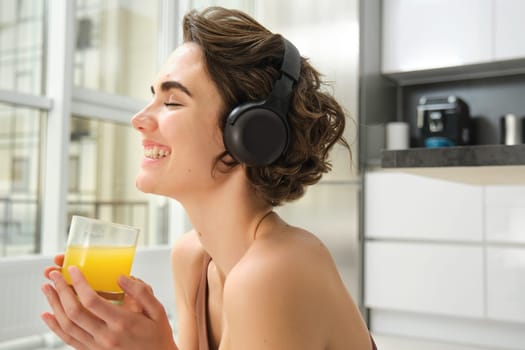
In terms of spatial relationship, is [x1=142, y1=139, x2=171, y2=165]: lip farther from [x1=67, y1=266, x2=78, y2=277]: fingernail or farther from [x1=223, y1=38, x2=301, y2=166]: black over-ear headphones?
[x1=67, y1=266, x2=78, y2=277]: fingernail

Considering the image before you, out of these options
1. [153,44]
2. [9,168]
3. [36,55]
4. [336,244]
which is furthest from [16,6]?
[336,244]

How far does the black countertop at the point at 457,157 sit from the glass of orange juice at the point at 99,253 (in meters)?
0.45

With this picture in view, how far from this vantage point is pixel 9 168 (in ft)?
8.11

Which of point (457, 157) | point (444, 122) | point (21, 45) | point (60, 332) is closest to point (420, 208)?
point (444, 122)

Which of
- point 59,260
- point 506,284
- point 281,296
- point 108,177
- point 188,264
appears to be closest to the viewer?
point 281,296

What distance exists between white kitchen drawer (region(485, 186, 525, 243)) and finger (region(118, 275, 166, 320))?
2.54 meters

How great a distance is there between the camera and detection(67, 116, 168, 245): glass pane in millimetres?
2797

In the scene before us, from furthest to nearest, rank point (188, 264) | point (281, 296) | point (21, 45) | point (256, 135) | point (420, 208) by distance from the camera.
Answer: point (420, 208), point (21, 45), point (188, 264), point (256, 135), point (281, 296)

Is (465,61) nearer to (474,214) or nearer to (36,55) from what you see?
(474,214)

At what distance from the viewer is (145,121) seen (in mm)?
897

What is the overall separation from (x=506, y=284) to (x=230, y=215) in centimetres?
247

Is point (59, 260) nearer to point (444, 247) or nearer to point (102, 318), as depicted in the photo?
point (102, 318)

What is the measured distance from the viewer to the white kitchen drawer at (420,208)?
9.86 ft

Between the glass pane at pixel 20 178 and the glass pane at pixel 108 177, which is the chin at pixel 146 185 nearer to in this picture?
the glass pane at pixel 20 178
